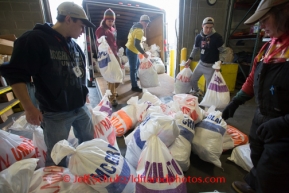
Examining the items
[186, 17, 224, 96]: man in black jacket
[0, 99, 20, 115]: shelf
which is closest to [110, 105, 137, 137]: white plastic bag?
[186, 17, 224, 96]: man in black jacket

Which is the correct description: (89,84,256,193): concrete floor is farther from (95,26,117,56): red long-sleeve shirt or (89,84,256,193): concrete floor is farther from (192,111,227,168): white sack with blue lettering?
(95,26,117,56): red long-sleeve shirt

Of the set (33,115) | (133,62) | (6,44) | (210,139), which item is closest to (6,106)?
(6,44)

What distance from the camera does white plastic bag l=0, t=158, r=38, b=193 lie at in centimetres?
69

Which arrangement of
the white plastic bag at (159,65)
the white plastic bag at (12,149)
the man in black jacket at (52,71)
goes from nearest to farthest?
the man in black jacket at (52,71), the white plastic bag at (12,149), the white plastic bag at (159,65)

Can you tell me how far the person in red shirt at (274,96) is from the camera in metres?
0.66

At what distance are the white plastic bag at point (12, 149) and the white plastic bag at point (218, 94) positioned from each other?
201cm

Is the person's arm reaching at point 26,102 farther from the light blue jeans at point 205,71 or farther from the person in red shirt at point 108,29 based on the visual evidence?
the light blue jeans at point 205,71

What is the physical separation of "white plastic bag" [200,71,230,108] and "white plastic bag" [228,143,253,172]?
0.80 m

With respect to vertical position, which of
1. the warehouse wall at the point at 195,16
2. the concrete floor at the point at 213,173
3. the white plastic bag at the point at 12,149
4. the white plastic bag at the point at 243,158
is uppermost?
the warehouse wall at the point at 195,16

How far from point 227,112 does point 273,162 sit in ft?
1.32

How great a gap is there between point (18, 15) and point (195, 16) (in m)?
3.25

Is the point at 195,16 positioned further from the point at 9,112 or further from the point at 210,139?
the point at 9,112

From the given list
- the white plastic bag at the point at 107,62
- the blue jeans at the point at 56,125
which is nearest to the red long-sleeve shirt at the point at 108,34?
the white plastic bag at the point at 107,62

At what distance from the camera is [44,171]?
858 millimetres
